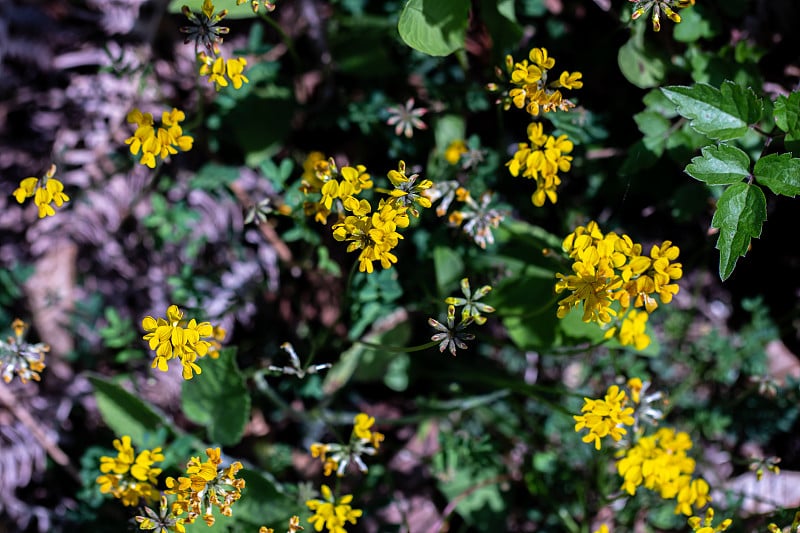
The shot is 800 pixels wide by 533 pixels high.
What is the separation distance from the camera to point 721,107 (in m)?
2.46

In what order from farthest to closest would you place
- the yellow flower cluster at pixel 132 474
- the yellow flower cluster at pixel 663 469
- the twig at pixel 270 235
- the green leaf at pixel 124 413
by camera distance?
the twig at pixel 270 235
the green leaf at pixel 124 413
the yellow flower cluster at pixel 663 469
the yellow flower cluster at pixel 132 474

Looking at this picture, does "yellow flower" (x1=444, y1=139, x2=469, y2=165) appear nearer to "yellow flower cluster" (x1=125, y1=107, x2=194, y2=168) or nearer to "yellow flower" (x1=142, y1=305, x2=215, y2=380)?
"yellow flower cluster" (x1=125, y1=107, x2=194, y2=168)

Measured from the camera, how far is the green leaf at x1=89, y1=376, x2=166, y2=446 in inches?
121

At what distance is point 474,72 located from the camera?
3391 millimetres

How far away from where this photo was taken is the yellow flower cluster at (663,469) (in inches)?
104

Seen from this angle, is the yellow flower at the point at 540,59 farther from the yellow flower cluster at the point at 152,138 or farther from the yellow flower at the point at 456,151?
the yellow flower cluster at the point at 152,138

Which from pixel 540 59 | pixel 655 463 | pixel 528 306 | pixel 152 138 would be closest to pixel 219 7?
pixel 152 138

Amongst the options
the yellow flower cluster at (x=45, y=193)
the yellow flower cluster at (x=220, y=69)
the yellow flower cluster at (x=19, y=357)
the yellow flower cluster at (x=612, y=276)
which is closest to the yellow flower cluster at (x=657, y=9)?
the yellow flower cluster at (x=612, y=276)

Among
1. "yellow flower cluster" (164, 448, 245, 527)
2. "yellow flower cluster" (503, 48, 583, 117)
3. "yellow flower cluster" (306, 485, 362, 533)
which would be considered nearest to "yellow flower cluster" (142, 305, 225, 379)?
"yellow flower cluster" (164, 448, 245, 527)

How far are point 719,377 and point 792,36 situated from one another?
61.5 inches

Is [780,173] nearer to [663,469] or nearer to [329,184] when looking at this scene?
[663,469]

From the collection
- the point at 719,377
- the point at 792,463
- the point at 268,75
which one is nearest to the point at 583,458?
the point at 719,377

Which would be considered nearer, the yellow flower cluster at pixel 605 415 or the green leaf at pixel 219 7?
the yellow flower cluster at pixel 605 415

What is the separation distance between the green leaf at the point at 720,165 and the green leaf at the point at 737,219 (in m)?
0.04
